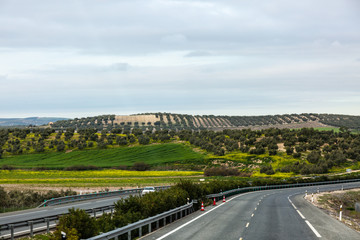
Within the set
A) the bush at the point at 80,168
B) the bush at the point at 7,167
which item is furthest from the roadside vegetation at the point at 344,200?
the bush at the point at 7,167

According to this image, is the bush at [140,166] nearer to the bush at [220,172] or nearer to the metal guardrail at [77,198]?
the bush at [220,172]

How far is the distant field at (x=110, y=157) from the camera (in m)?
110

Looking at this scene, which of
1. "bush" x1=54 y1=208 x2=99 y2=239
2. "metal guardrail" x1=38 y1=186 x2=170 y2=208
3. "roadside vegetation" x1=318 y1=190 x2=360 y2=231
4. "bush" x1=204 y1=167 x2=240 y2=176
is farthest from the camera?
"bush" x1=204 y1=167 x2=240 y2=176

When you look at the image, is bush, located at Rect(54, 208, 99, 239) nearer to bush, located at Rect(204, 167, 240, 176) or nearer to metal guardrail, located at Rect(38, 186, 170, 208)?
metal guardrail, located at Rect(38, 186, 170, 208)

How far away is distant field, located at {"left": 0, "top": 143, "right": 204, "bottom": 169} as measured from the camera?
4350 inches

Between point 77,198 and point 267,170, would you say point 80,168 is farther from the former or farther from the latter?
point 77,198

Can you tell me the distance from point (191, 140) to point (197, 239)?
12990cm

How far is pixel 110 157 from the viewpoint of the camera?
12225cm

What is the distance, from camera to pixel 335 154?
111625mm

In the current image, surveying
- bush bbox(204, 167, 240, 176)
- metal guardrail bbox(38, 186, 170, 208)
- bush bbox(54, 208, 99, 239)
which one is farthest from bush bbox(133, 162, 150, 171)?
bush bbox(54, 208, 99, 239)

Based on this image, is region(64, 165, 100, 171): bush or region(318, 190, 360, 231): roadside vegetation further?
region(64, 165, 100, 171): bush

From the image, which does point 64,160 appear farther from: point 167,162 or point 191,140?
point 191,140

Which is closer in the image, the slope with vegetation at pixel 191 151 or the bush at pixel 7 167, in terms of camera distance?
the bush at pixel 7 167

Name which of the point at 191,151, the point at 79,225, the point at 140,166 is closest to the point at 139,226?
the point at 79,225
